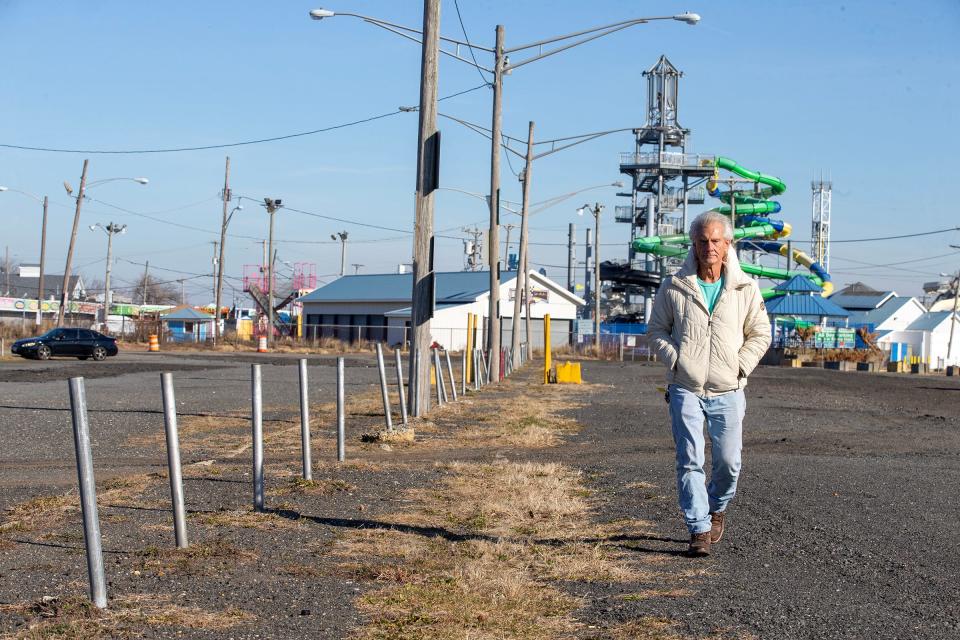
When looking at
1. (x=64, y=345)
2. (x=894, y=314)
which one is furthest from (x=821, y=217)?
(x=64, y=345)

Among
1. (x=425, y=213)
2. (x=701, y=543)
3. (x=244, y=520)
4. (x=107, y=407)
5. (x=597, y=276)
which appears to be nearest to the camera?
(x=701, y=543)

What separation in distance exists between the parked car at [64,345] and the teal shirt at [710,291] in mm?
41023

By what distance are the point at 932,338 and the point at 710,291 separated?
86.8 meters

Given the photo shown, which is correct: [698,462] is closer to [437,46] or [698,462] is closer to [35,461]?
[35,461]

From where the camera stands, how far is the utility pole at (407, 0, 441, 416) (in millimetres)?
16219

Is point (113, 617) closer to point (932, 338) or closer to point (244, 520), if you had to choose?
point (244, 520)

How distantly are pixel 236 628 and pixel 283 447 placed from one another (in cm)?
818

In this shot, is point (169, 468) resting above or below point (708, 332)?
below

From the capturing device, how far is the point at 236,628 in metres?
4.78

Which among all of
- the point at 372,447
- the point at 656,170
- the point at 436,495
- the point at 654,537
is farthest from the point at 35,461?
the point at 656,170

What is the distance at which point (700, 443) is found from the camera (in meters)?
6.52

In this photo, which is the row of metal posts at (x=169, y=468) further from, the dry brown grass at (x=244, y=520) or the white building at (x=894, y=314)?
the white building at (x=894, y=314)

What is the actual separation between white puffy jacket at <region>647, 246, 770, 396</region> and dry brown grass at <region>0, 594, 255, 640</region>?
2.89 metres

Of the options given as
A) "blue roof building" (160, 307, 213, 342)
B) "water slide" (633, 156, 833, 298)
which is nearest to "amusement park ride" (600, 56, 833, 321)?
"water slide" (633, 156, 833, 298)
